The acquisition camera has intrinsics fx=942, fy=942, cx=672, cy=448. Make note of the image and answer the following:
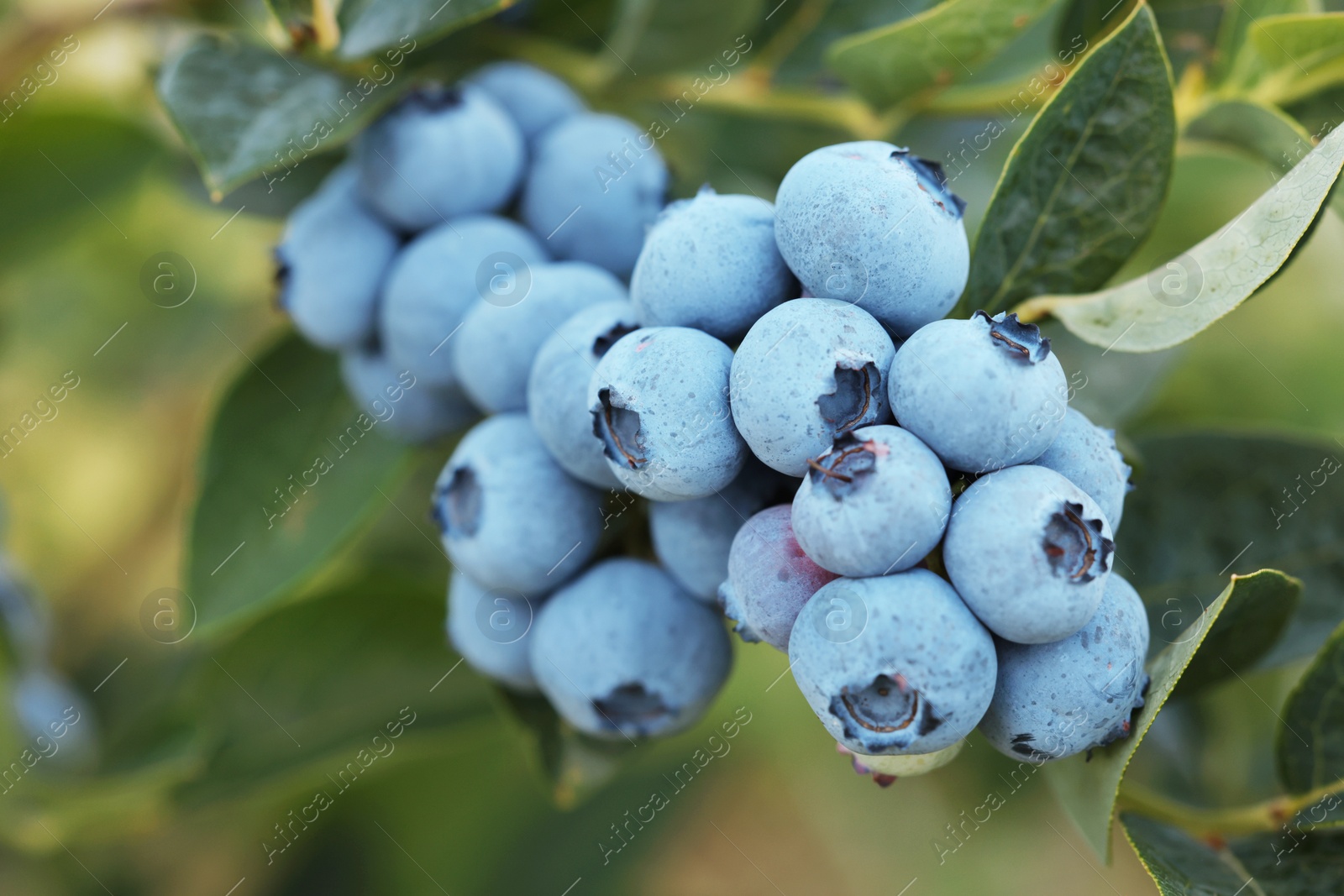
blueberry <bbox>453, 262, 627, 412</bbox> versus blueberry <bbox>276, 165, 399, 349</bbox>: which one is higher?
blueberry <bbox>276, 165, 399, 349</bbox>

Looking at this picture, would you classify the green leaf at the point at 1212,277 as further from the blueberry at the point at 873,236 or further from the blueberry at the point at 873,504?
the blueberry at the point at 873,504

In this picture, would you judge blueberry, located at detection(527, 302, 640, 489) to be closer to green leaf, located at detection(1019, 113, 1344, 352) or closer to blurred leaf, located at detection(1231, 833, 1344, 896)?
green leaf, located at detection(1019, 113, 1344, 352)

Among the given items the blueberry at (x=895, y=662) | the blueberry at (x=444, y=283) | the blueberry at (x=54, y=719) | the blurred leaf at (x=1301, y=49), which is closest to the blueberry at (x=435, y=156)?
the blueberry at (x=444, y=283)

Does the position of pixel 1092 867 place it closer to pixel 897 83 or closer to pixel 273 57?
pixel 897 83

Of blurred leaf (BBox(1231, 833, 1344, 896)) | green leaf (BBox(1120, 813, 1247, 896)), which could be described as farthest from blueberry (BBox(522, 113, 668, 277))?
blurred leaf (BBox(1231, 833, 1344, 896))

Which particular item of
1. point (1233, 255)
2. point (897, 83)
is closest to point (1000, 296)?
point (1233, 255)

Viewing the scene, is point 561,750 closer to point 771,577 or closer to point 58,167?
point 771,577

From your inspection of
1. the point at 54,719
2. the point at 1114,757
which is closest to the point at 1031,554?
the point at 1114,757
